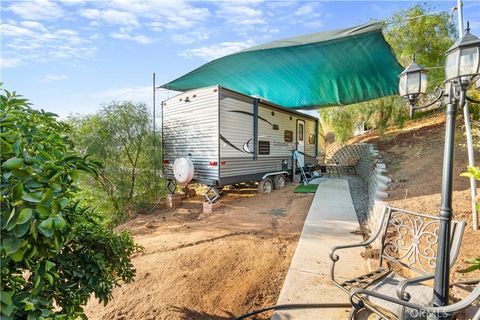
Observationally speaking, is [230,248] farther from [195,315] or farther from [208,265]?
[195,315]

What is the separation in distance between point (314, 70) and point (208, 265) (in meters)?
5.81

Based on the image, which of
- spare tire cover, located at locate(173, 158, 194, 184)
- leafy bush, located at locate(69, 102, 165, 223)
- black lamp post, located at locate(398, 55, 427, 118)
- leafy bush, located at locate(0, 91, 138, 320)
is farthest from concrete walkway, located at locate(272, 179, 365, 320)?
leafy bush, located at locate(69, 102, 165, 223)

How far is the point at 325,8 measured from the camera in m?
4.77

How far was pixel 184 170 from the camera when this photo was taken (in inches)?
265

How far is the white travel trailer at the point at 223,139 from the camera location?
658 cm

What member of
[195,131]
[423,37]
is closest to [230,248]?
[195,131]

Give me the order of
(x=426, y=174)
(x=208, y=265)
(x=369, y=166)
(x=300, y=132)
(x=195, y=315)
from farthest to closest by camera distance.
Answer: (x=300, y=132) → (x=369, y=166) → (x=426, y=174) → (x=208, y=265) → (x=195, y=315)

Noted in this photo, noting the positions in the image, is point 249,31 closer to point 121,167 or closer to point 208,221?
point 208,221

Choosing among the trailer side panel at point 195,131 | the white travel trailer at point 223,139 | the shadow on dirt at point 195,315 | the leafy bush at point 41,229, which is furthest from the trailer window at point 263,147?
the leafy bush at point 41,229

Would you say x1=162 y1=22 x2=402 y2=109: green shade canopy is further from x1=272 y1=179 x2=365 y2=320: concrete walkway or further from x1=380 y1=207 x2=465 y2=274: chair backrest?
x1=272 y1=179 x2=365 y2=320: concrete walkway

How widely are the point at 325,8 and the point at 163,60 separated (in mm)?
3832

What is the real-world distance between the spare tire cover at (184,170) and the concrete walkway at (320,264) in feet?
11.1

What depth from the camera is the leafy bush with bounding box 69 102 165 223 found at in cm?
659

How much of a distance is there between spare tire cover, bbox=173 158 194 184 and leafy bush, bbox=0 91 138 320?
492 centimetres
